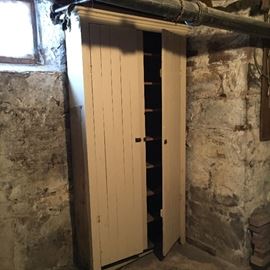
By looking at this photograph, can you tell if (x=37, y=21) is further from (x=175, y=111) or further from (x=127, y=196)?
(x=127, y=196)

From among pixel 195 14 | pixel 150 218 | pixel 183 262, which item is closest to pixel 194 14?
pixel 195 14

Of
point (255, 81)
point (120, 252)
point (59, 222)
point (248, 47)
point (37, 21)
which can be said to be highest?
point (37, 21)

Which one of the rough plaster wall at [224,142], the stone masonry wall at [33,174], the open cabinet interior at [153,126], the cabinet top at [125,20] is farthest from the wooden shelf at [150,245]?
the cabinet top at [125,20]

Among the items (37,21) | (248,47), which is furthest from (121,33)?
(248,47)

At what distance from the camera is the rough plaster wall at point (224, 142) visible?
81.1 inches

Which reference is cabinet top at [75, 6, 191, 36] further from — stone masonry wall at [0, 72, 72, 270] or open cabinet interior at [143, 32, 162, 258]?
stone masonry wall at [0, 72, 72, 270]

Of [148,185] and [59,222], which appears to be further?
[148,185]

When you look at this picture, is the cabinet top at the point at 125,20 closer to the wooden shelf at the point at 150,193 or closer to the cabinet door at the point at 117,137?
the cabinet door at the point at 117,137

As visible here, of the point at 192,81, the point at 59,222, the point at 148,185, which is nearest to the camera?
the point at 59,222

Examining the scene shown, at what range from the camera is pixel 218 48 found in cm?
215

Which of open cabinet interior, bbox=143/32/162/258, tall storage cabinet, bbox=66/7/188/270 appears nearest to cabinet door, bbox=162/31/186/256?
tall storage cabinet, bbox=66/7/188/270

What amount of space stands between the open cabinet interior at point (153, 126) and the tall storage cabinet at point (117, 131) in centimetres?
3

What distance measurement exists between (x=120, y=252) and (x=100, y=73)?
4.20 ft

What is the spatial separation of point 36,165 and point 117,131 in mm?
606
